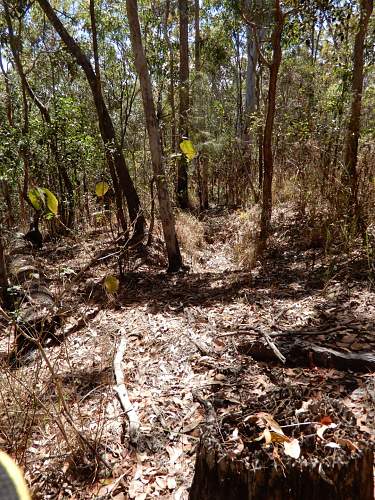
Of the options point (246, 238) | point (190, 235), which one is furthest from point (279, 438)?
point (190, 235)

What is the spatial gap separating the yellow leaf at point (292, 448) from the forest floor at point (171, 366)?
2.03ft

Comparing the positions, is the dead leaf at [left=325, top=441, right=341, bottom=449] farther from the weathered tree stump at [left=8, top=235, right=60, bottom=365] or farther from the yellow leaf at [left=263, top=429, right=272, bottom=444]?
the weathered tree stump at [left=8, top=235, right=60, bottom=365]

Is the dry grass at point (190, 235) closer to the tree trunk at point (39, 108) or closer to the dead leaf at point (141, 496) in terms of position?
the tree trunk at point (39, 108)

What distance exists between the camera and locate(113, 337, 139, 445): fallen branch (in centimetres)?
252

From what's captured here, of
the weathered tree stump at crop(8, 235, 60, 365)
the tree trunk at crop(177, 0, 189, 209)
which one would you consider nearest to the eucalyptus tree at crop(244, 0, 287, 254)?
the weathered tree stump at crop(8, 235, 60, 365)

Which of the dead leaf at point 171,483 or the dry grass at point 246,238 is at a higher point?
the dry grass at point 246,238

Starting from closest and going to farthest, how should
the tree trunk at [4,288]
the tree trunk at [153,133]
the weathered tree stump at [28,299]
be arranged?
1. the weathered tree stump at [28,299]
2. the tree trunk at [4,288]
3. the tree trunk at [153,133]

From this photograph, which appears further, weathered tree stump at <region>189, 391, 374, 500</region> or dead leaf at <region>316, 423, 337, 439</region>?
dead leaf at <region>316, 423, 337, 439</region>

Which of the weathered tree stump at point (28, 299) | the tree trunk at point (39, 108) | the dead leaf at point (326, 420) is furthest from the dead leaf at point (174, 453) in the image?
the tree trunk at point (39, 108)

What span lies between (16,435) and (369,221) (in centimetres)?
482

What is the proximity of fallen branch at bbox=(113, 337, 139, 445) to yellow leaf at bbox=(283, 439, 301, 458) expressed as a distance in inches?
48.4

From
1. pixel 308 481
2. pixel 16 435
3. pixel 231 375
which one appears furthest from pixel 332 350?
pixel 16 435

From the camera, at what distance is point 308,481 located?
4.89 ft

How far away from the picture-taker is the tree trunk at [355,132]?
204 inches
